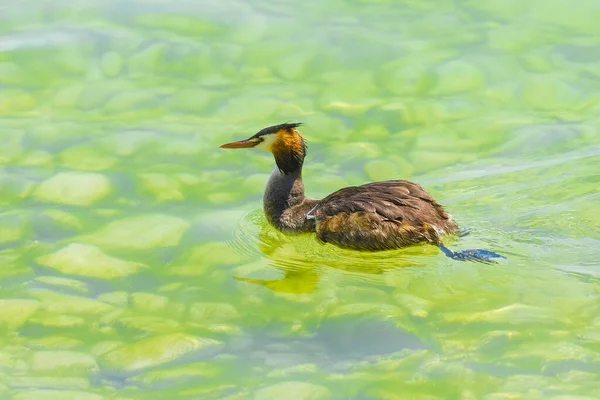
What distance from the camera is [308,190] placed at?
7.29 metres

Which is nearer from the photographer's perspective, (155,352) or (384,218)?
(155,352)

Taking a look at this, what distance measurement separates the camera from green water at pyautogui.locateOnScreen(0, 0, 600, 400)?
5.00 meters

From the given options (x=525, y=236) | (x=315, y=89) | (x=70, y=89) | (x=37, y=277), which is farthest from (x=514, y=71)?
(x=37, y=277)

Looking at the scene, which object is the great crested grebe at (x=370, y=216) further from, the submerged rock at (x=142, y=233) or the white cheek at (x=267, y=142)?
the submerged rock at (x=142, y=233)

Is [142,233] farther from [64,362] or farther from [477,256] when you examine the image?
[477,256]

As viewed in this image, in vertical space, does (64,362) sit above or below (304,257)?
below

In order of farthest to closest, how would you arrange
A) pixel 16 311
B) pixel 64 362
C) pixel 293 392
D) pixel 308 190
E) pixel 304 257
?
1. pixel 308 190
2. pixel 304 257
3. pixel 16 311
4. pixel 64 362
5. pixel 293 392

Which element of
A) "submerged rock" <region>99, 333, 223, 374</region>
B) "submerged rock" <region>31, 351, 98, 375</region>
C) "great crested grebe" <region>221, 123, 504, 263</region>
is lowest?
"submerged rock" <region>31, 351, 98, 375</region>

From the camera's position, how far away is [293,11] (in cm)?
961

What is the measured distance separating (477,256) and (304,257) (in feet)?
3.48

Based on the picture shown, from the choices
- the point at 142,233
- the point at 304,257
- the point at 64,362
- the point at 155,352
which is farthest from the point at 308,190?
the point at 64,362

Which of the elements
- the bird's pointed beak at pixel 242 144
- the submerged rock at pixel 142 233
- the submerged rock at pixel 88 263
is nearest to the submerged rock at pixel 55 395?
the submerged rock at pixel 88 263

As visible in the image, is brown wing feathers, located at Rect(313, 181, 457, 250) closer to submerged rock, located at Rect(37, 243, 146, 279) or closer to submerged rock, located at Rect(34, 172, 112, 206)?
submerged rock, located at Rect(37, 243, 146, 279)

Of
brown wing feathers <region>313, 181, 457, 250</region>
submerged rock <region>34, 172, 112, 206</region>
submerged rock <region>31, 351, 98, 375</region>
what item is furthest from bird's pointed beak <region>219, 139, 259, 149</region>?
submerged rock <region>31, 351, 98, 375</region>
